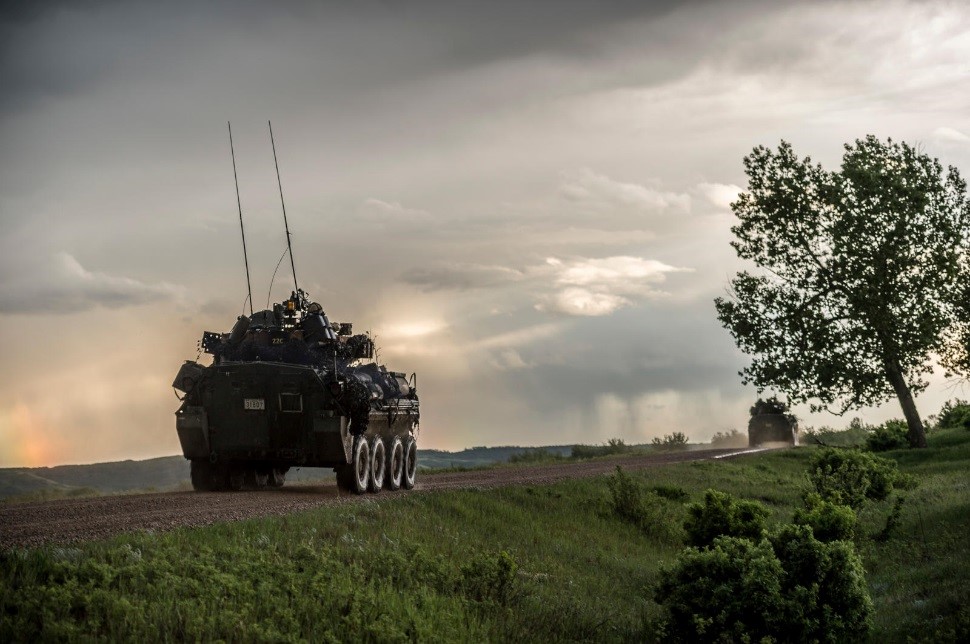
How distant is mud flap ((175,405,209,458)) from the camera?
66.8 feet

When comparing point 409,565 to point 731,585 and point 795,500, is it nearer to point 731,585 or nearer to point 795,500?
point 731,585

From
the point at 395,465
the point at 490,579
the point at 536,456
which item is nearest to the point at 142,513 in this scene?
the point at 490,579

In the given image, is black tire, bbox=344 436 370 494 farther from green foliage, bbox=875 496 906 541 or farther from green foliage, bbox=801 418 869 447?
green foliage, bbox=801 418 869 447

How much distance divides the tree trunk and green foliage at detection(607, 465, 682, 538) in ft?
72.3

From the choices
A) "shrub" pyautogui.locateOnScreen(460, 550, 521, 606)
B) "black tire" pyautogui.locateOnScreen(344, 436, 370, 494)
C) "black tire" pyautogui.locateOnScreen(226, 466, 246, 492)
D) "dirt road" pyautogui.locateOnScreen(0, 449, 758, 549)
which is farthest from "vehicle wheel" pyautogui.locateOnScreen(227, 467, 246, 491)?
"shrub" pyautogui.locateOnScreen(460, 550, 521, 606)

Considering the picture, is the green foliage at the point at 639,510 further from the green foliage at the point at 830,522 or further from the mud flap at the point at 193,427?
the mud flap at the point at 193,427

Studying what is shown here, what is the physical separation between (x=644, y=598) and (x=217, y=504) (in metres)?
7.03

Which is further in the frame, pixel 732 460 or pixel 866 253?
pixel 866 253

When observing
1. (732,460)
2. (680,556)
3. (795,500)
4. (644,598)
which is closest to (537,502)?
(644,598)

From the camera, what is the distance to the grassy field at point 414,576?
9.29 meters

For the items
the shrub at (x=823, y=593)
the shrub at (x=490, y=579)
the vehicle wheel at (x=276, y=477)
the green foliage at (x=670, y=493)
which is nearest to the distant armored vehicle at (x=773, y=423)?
the green foliage at (x=670, y=493)

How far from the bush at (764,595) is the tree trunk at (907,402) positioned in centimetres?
2920

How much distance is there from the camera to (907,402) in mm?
40594

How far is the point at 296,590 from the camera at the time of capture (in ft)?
34.3
